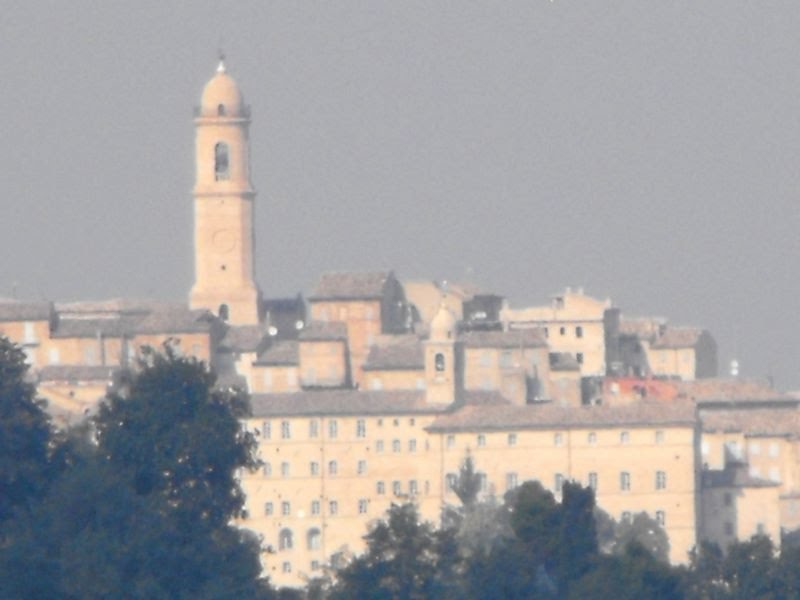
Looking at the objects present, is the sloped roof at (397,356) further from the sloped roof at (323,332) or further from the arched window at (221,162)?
the arched window at (221,162)

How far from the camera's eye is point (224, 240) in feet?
312

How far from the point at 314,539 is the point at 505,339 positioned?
8.34 meters

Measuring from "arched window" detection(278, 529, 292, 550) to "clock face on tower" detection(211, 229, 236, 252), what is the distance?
40.6ft

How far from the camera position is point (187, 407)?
147 ft

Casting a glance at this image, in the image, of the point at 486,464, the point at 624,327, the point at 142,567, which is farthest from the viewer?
the point at 624,327

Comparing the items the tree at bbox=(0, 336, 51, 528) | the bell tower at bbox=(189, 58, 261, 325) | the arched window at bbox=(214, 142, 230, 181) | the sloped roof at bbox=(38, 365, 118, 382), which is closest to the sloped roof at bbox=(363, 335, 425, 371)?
the bell tower at bbox=(189, 58, 261, 325)

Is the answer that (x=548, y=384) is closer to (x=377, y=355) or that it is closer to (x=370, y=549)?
(x=377, y=355)

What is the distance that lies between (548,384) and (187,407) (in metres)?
46.0

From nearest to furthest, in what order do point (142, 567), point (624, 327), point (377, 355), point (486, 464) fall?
1. point (142, 567)
2. point (486, 464)
3. point (377, 355)
4. point (624, 327)

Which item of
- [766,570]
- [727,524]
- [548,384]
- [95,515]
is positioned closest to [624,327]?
[548,384]

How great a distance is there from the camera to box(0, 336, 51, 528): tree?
4291 centimetres

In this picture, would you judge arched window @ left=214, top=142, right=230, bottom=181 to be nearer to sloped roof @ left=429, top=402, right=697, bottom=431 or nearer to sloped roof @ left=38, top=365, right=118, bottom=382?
A: sloped roof @ left=38, top=365, right=118, bottom=382

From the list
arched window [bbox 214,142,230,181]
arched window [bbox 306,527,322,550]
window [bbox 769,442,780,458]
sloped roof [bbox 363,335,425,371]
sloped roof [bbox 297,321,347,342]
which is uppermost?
arched window [bbox 214,142,230,181]

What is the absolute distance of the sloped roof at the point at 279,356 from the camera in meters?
89.6
